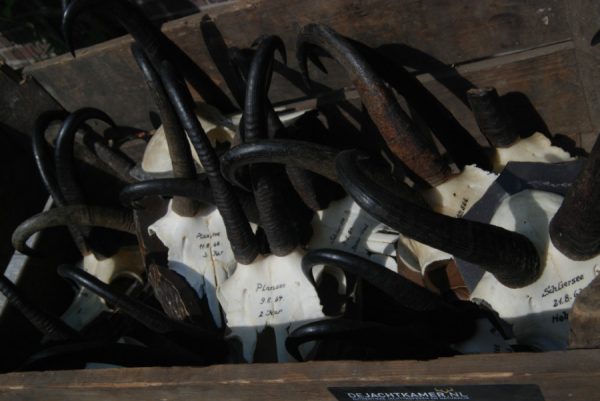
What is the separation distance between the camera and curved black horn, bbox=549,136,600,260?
1.29 m

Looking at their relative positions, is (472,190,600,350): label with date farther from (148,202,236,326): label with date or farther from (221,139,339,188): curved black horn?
(148,202,236,326): label with date

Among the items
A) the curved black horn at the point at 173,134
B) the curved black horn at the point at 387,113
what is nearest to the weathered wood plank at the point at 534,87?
the curved black horn at the point at 387,113

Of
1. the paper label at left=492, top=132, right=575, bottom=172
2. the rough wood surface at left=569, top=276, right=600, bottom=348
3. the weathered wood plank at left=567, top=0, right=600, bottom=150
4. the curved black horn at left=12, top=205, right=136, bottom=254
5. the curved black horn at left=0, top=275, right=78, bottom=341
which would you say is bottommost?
the curved black horn at left=0, top=275, right=78, bottom=341

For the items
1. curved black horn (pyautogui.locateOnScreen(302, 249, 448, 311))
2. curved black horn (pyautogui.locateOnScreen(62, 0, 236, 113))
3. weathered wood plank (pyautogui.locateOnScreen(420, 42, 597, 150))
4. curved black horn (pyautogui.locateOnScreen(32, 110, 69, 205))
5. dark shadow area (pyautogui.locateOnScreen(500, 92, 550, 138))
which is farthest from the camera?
curved black horn (pyautogui.locateOnScreen(32, 110, 69, 205))

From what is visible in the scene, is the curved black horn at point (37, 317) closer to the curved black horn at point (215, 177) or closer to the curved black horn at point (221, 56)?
the curved black horn at point (215, 177)

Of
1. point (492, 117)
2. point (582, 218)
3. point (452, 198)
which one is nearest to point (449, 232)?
point (582, 218)

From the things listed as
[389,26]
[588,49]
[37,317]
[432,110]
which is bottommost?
[37,317]

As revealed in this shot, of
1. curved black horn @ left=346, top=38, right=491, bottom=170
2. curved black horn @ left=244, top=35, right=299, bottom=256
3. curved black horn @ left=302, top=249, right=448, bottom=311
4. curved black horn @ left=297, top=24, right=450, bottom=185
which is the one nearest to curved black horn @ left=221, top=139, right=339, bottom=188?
curved black horn @ left=244, top=35, right=299, bottom=256

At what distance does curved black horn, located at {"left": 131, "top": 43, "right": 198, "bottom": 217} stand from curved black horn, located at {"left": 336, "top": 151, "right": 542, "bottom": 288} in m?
0.82

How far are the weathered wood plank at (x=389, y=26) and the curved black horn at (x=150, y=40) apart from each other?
4 cm

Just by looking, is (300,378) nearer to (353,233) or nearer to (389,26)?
(353,233)

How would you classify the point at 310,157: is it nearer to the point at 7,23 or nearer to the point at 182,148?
the point at 182,148

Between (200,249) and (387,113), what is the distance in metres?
0.80

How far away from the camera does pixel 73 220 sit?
2.33 m
